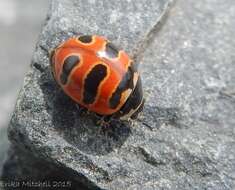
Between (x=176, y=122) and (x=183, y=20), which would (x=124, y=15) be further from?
(x=176, y=122)

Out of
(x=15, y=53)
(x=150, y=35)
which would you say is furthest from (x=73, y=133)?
(x=15, y=53)

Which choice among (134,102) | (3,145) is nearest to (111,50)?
(134,102)

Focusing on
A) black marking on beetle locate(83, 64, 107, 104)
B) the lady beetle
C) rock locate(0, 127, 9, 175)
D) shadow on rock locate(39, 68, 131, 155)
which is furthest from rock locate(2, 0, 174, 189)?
rock locate(0, 127, 9, 175)

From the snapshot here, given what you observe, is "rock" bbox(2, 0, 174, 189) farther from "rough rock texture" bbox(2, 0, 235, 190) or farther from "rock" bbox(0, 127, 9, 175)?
"rock" bbox(0, 127, 9, 175)

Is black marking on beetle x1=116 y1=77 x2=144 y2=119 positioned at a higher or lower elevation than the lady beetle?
lower

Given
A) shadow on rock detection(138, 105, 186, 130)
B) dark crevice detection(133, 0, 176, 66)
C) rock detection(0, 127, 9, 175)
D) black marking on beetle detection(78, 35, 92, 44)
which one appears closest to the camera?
black marking on beetle detection(78, 35, 92, 44)
